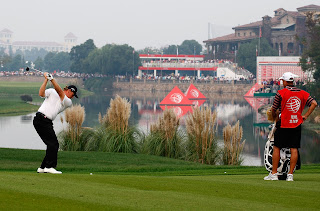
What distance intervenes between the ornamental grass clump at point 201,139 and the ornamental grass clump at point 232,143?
421 mm

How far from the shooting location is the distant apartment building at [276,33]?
154m

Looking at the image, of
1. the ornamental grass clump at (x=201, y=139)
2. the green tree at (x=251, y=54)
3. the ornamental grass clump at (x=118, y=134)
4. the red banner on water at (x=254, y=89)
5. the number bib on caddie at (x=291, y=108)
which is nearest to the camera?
the number bib on caddie at (x=291, y=108)

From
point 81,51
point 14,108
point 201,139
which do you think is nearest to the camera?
point 201,139

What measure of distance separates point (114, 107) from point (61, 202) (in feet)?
46.9

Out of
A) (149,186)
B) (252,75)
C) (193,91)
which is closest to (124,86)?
(252,75)

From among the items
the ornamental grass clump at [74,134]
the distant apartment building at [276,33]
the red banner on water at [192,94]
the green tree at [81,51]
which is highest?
the distant apartment building at [276,33]

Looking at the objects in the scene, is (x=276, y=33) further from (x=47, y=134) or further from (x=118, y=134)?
(x=47, y=134)

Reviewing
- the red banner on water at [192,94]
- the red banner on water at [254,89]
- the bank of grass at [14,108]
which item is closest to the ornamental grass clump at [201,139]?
the bank of grass at [14,108]

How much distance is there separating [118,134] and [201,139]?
9.81 feet

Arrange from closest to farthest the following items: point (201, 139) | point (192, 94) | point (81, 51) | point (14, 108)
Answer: point (201, 139)
point (14, 108)
point (192, 94)
point (81, 51)

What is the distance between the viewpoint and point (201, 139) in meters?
20.8

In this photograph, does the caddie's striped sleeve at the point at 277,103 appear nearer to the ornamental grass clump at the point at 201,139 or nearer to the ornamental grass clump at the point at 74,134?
the ornamental grass clump at the point at 201,139

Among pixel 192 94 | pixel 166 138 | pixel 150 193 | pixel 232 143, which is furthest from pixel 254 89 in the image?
pixel 150 193

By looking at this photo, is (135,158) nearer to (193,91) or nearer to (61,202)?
(61,202)
